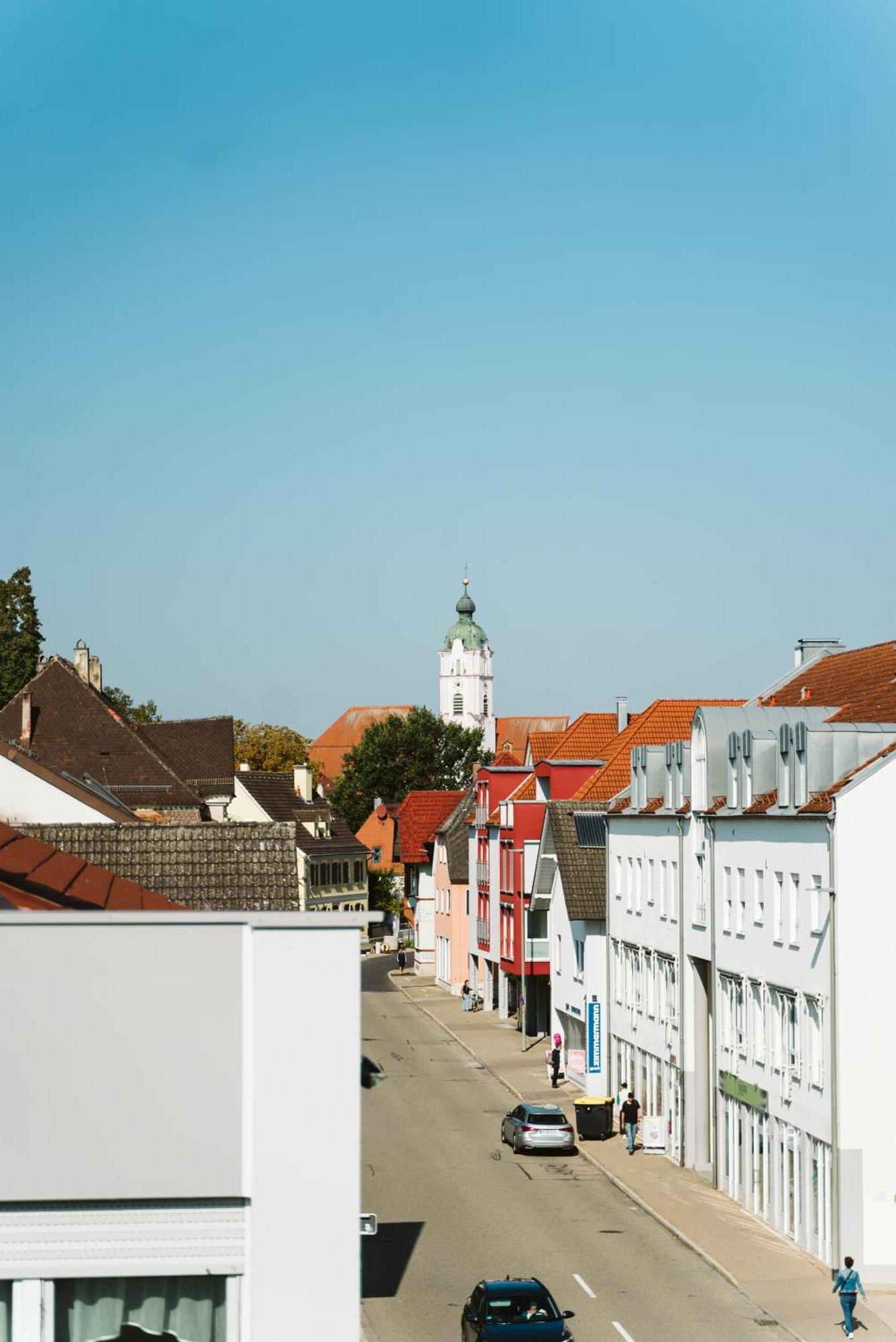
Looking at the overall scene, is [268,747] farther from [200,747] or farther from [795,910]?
[795,910]

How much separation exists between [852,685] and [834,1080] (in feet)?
47.3

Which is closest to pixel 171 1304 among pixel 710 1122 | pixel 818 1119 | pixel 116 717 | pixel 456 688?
pixel 818 1119

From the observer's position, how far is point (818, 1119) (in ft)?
100

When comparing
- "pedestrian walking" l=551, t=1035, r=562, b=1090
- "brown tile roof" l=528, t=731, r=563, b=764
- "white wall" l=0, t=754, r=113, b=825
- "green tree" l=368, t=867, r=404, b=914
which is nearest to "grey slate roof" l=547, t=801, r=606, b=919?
"pedestrian walking" l=551, t=1035, r=562, b=1090

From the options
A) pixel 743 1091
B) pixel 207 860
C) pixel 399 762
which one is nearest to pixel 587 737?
pixel 743 1091

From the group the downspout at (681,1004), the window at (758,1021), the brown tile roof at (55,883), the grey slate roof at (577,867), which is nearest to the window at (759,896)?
the window at (758,1021)

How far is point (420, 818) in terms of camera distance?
319 ft

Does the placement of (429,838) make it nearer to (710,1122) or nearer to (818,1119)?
(710,1122)

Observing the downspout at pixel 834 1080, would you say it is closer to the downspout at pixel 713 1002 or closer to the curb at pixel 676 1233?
the curb at pixel 676 1233

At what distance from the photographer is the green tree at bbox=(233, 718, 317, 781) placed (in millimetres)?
124312

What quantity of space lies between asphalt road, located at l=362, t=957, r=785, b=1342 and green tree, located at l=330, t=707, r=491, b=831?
8406cm

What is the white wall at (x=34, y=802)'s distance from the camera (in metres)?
31.5

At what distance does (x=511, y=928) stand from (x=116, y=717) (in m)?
19.5

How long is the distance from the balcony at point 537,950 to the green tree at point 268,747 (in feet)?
203
